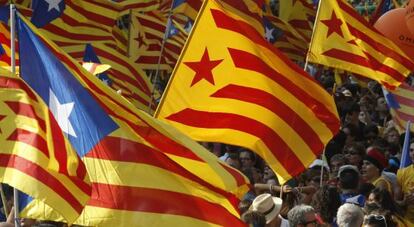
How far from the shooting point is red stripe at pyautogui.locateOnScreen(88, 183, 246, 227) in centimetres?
788

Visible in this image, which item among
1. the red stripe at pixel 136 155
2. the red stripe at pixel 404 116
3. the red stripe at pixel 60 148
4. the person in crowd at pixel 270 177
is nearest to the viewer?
the red stripe at pixel 60 148

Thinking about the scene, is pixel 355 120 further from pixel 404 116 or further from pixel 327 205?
pixel 327 205

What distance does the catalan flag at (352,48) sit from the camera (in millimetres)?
11734

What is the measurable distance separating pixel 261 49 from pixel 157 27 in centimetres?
651

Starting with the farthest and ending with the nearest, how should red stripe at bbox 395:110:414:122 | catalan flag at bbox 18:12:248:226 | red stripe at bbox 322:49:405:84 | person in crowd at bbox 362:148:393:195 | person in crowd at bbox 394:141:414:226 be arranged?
red stripe at bbox 395:110:414:122 < red stripe at bbox 322:49:405:84 < person in crowd at bbox 362:148:393:195 < person in crowd at bbox 394:141:414:226 < catalan flag at bbox 18:12:248:226

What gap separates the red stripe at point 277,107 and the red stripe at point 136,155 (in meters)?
1.81

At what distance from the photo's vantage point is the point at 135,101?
14.0 m

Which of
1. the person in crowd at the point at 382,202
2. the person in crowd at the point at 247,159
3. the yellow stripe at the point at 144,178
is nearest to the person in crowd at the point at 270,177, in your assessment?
the person in crowd at the point at 247,159

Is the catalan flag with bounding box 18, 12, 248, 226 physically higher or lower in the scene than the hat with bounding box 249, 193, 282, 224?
higher

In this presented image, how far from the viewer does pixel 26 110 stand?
7883 mm

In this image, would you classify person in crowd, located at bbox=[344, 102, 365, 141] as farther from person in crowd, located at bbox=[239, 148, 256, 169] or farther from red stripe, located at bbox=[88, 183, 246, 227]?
red stripe, located at bbox=[88, 183, 246, 227]

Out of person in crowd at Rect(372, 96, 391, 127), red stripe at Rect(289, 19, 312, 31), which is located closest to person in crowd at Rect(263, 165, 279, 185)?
person in crowd at Rect(372, 96, 391, 127)

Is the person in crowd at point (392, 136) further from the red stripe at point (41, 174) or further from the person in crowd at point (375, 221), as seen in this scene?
the red stripe at point (41, 174)

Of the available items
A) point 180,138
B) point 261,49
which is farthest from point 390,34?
point 180,138
